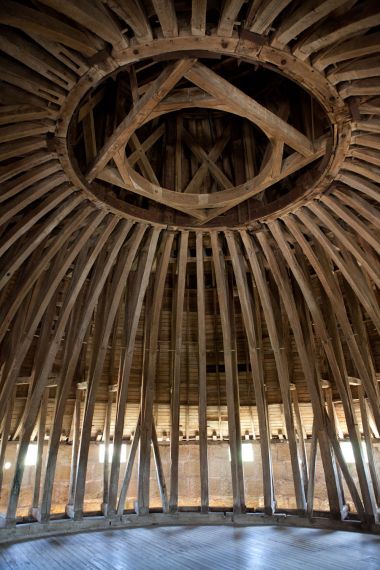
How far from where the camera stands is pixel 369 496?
11242 millimetres

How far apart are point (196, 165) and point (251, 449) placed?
1285 cm

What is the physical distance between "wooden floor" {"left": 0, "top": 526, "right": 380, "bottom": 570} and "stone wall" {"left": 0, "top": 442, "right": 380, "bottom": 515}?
631cm

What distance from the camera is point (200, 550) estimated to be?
964 centimetres

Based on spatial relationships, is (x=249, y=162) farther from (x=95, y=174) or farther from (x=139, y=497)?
(x=139, y=497)

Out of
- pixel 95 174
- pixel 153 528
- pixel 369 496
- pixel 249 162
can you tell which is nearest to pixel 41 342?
pixel 95 174

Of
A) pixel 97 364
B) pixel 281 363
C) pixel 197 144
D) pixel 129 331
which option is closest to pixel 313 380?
pixel 281 363

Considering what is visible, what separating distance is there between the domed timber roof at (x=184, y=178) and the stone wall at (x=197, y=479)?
13.1ft

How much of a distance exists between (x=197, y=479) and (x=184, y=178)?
1377 centimetres

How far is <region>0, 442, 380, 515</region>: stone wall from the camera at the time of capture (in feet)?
58.7

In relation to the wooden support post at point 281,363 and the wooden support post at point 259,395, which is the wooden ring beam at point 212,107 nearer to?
the wooden support post at point 281,363

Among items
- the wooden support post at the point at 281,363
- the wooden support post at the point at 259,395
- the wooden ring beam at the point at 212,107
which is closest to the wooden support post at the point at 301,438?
the wooden support post at the point at 281,363

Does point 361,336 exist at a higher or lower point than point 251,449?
higher

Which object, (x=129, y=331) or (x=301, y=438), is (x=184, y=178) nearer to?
(x=129, y=331)

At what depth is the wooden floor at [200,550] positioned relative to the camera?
8.35 metres
